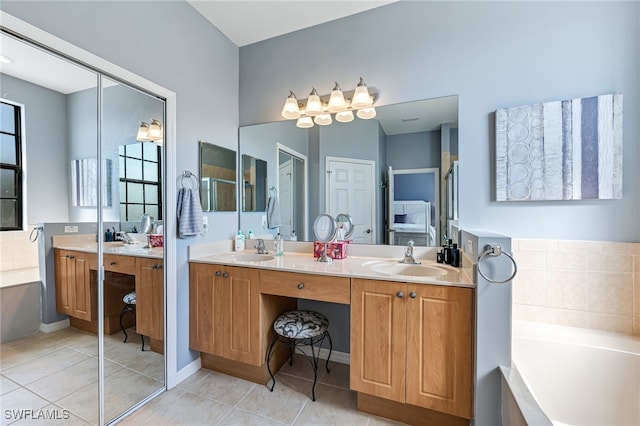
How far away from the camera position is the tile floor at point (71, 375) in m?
1.23

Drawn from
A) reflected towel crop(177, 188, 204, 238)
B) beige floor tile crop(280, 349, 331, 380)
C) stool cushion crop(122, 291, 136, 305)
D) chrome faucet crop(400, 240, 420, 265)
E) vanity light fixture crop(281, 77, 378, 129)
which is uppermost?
vanity light fixture crop(281, 77, 378, 129)

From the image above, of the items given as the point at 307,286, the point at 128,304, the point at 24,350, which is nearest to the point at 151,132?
the point at 128,304

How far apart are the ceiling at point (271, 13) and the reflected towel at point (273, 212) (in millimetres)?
1363

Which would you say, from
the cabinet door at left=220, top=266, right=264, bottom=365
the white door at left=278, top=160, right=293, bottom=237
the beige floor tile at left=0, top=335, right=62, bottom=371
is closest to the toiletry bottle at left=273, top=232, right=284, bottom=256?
the white door at left=278, top=160, right=293, bottom=237

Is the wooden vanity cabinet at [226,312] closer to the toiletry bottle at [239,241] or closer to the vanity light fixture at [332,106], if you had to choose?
the toiletry bottle at [239,241]

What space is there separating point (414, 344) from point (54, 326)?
72.5 inches

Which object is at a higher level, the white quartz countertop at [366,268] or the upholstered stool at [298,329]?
the white quartz countertop at [366,268]

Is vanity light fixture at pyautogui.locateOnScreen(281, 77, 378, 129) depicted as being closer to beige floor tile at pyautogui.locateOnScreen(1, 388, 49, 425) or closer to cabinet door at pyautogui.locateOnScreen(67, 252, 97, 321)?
cabinet door at pyautogui.locateOnScreen(67, 252, 97, 321)

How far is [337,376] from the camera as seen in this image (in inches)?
79.0

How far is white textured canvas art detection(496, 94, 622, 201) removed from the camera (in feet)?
4.91

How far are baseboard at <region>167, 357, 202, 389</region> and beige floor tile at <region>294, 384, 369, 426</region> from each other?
3.06ft

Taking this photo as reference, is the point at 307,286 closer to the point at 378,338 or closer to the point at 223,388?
the point at 378,338

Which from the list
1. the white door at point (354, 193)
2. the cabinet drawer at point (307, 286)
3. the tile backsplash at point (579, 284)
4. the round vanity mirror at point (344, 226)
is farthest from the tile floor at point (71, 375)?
the tile backsplash at point (579, 284)

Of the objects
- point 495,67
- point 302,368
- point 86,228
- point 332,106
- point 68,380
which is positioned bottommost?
point 302,368
